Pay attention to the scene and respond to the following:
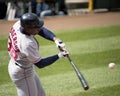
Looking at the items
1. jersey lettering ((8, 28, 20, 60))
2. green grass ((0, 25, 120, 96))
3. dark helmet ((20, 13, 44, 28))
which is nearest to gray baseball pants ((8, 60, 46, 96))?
jersey lettering ((8, 28, 20, 60))

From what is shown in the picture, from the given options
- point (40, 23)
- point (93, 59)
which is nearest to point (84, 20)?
point (93, 59)

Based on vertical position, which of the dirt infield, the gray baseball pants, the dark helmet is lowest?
the dirt infield

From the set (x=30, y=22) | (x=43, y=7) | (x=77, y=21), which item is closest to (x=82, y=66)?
(x=30, y=22)

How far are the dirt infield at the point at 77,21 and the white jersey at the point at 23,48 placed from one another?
740cm

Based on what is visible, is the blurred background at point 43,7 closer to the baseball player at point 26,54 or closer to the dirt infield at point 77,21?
the dirt infield at point 77,21

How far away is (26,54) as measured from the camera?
4.63 meters

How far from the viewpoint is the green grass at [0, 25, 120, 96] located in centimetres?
670

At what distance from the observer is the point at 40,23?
4742 mm

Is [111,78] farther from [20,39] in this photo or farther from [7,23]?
[7,23]

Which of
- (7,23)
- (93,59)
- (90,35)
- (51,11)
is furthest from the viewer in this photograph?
(51,11)

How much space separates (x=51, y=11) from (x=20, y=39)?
10.5 metres

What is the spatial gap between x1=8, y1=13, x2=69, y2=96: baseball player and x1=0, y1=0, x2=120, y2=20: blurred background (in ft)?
32.4

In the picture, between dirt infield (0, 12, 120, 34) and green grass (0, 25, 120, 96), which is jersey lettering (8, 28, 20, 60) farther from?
dirt infield (0, 12, 120, 34)

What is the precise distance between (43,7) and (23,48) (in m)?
10.8
